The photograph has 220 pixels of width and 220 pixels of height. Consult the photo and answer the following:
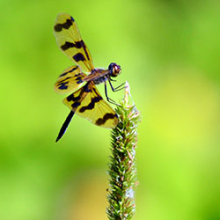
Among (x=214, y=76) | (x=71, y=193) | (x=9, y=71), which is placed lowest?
(x=71, y=193)

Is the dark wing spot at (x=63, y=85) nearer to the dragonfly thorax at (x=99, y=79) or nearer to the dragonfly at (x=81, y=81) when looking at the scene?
the dragonfly at (x=81, y=81)

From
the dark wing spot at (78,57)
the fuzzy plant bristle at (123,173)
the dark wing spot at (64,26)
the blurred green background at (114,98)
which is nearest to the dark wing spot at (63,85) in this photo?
the dark wing spot at (78,57)

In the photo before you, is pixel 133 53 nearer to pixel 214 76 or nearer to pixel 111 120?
pixel 214 76

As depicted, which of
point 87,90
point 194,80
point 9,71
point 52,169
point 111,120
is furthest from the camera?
point 194,80

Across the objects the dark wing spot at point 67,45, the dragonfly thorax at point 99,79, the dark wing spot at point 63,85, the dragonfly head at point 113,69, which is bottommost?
the dark wing spot at point 63,85

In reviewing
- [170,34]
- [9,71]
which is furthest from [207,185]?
[9,71]

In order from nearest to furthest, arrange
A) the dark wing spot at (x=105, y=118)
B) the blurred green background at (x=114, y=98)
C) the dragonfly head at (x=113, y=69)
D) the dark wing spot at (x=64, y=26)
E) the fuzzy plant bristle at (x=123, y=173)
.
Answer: the fuzzy plant bristle at (x=123, y=173) < the dark wing spot at (x=105, y=118) < the dragonfly head at (x=113, y=69) < the dark wing spot at (x=64, y=26) < the blurred green background at (x=114, y=98)
